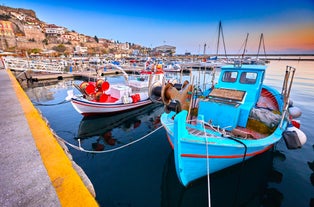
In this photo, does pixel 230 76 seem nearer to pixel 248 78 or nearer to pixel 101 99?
pixel 248 78

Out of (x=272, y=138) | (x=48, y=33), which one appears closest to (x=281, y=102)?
(x=272, y=138)

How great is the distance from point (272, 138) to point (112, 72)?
1310 inches

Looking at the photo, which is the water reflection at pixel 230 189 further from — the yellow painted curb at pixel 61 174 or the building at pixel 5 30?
the building at pixel 5 30

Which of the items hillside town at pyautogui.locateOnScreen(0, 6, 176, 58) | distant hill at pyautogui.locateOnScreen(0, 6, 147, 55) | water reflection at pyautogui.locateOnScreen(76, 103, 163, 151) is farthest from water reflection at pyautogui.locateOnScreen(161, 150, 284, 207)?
distant hill at pyautogui.locateOnScreen(0, 6, 147, 55)

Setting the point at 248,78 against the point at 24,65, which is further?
the point at 24,65

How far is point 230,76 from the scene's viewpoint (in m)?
7.05

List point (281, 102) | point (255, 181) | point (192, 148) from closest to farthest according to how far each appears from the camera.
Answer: point (192, 148) → point (255, 181) → point (281, 102)

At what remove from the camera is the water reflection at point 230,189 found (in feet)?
14.8

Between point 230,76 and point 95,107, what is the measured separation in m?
8.51

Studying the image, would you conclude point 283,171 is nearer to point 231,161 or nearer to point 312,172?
point 312,172

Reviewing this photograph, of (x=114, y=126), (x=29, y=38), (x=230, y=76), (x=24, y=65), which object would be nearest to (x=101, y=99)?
(x=114, y=126)

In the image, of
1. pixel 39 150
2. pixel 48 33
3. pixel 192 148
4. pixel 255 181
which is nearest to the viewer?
pixel 39 150

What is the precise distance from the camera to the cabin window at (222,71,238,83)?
274 inches

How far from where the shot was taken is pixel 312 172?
5719 millimetres
